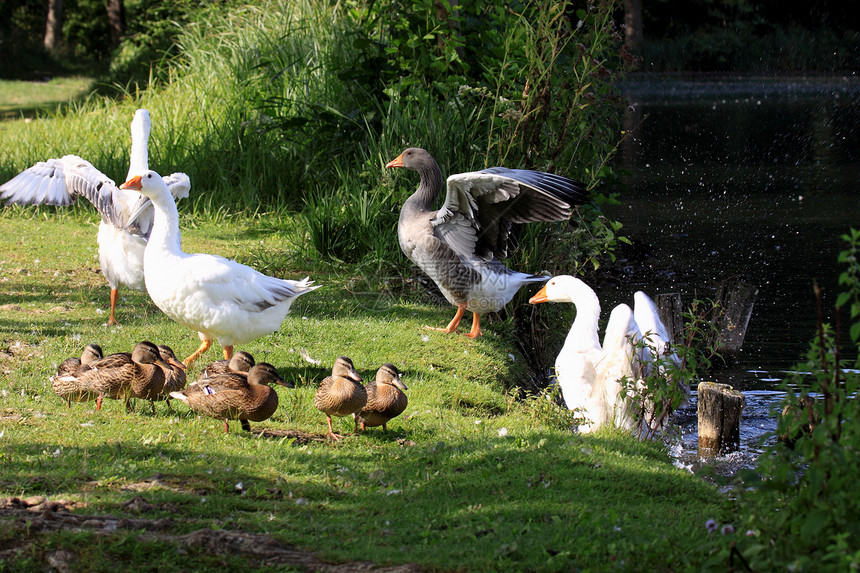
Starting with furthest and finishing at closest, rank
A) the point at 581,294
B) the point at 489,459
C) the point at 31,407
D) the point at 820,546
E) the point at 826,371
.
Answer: the point at 581,294 → the point at 31,407 → the point at 489,459 → the point at 826,371 → the point at 820,546

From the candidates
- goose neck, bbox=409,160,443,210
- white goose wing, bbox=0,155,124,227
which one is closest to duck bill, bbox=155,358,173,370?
white goose wing, bbox=0,155,124,227

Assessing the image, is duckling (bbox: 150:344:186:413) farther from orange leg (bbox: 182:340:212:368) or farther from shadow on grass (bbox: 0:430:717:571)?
orange leg (bbox: 182:340:212:368)

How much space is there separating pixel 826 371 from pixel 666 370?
2.45m

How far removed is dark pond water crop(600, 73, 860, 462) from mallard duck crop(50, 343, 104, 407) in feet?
13.3

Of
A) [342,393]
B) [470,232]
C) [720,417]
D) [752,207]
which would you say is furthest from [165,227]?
[752,207]

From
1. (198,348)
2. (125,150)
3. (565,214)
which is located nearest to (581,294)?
(565,214)

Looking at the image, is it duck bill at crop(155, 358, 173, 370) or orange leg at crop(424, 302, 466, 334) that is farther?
orange leg at crop(424, 302, 466, 334)

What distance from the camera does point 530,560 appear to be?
3.67 m

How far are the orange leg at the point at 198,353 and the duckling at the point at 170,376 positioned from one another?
0.68 meters

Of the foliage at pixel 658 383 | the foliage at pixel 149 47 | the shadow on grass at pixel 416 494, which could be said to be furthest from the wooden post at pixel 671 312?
the foliage at pixel 149 47

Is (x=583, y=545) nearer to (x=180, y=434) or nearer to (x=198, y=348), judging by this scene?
(x=180, y=434)

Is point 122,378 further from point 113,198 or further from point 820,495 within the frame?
point 820,495

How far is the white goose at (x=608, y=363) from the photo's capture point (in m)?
6.24

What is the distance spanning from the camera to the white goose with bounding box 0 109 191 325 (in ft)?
25.5
